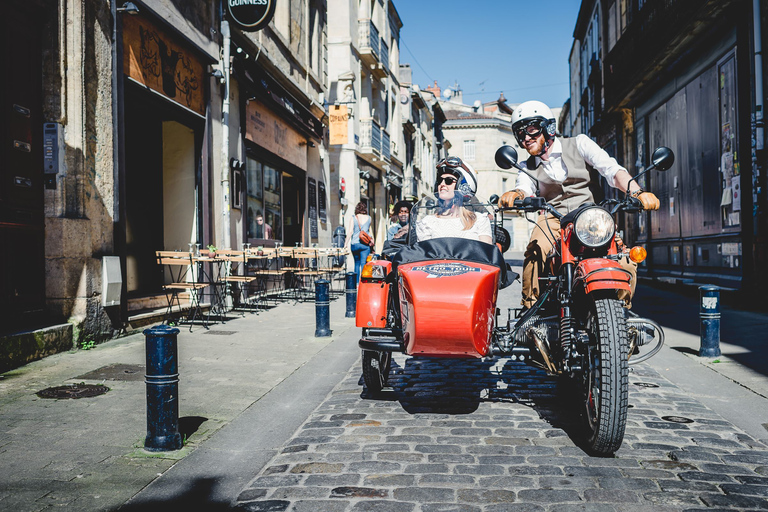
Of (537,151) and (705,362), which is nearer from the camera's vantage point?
(537,151)

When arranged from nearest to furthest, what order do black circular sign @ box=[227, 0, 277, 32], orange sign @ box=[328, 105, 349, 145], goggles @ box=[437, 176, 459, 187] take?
1. goggles @ box=[437, 176, 459, 187]
2. black circular sign @ box=[227, 0, 277, 32]
3. orange sign @ box=[328, 105, 349, 145]

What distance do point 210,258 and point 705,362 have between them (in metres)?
6.30

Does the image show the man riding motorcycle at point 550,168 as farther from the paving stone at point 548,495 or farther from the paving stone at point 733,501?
the paving stone at point 733,501

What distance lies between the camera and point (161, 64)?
9188 millimetres

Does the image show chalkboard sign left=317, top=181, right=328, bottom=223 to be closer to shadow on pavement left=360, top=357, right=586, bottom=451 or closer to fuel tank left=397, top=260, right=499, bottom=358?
shadow on pavement left=360, top=357, right=586, bottom=451

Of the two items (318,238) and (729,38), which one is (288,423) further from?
(318,238)

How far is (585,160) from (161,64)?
22.2 ft

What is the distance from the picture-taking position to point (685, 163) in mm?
14102

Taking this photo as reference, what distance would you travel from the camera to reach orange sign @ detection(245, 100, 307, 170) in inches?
514

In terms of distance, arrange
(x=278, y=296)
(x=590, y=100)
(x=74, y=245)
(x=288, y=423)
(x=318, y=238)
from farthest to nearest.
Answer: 1. (x=590, y=100)
2. (x=318, y=238)
3. (x=278, y=296)
4. (x=74, y=245)
5. (x=288, y=423)

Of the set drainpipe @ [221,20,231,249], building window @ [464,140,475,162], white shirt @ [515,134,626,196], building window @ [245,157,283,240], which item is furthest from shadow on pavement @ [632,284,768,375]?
building window @ [464,140,475,162]

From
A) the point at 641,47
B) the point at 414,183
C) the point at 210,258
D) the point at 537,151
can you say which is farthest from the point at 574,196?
the point at 414,183

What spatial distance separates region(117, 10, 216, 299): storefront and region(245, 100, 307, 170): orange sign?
80.0 inches

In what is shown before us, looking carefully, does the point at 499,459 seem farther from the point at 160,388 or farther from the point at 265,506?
the point at 160,388
